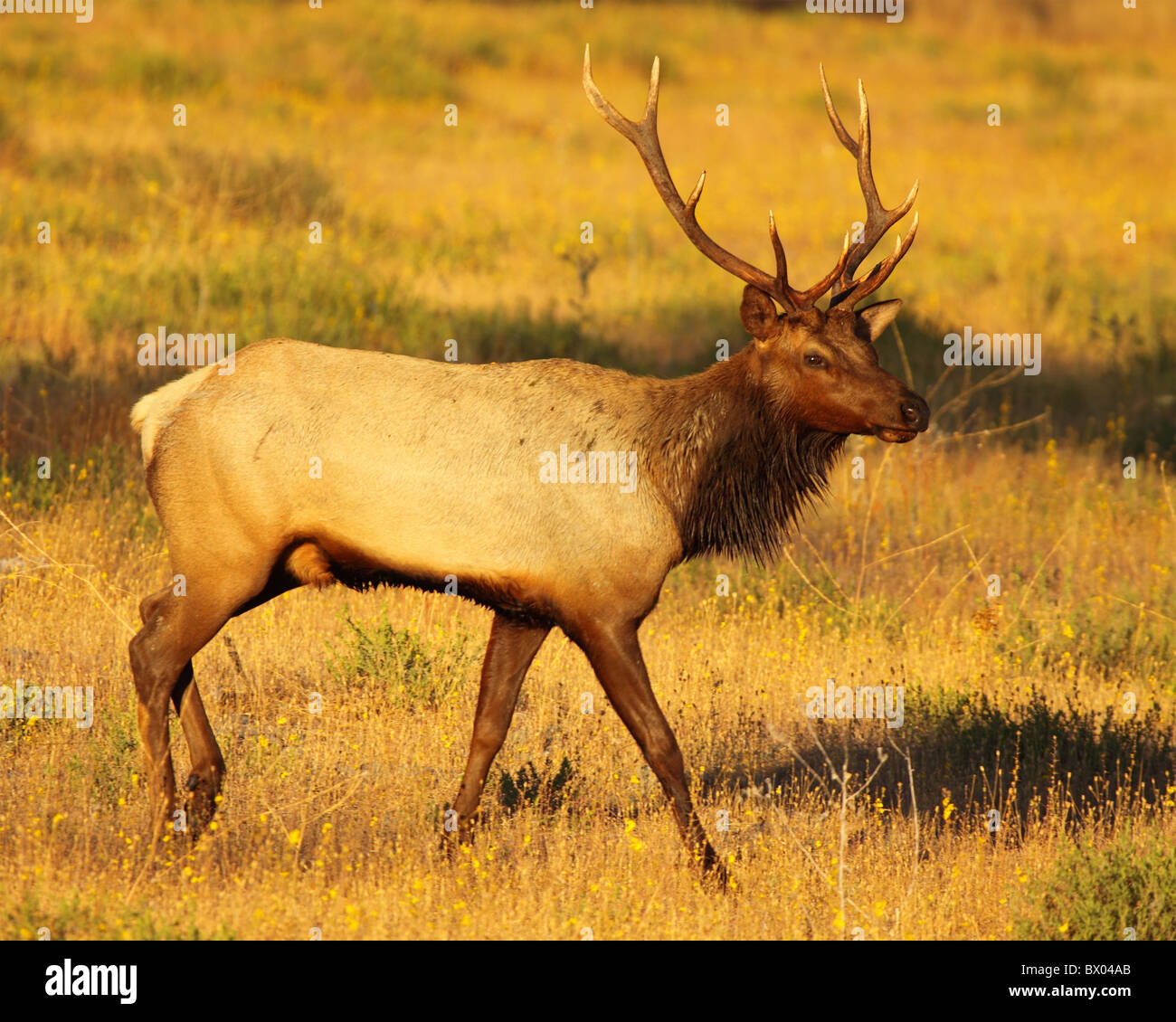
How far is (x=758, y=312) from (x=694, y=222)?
1.69ft

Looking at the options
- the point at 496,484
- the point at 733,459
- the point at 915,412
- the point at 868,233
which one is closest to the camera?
the point at 496,484

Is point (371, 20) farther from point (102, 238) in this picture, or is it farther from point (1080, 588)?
point (1080, 588)

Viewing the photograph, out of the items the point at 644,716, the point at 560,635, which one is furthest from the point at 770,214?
the point at 560,635

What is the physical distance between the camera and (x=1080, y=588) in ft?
31.4

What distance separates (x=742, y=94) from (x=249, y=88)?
349 inches

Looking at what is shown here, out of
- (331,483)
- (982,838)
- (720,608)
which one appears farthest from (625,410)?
(720,608)

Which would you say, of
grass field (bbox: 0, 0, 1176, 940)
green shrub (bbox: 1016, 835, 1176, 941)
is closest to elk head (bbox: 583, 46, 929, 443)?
grass field (bbox: 0, 0, 1176, 940)

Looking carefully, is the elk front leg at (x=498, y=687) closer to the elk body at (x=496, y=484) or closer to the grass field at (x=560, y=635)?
the elk body at (x=496, y=484)

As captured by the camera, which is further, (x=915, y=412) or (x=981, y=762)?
(x=981, y=762)

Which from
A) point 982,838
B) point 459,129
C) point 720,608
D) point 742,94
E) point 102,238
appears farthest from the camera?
point 742,94

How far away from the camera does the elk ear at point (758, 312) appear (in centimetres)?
614

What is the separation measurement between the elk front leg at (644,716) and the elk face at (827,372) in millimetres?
1168

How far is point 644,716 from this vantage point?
5840 millimetres

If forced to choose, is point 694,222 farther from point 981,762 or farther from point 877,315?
point 981,762
